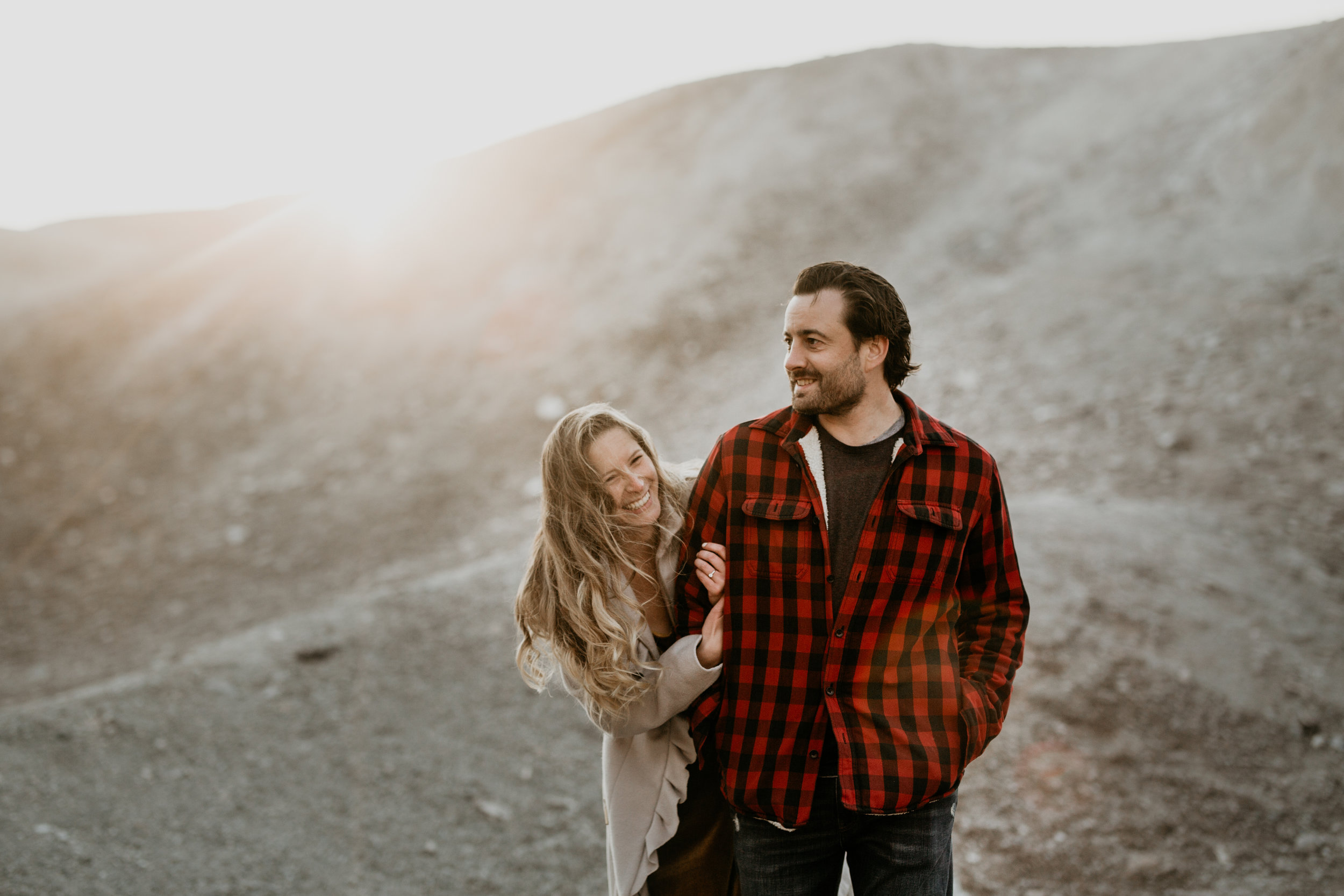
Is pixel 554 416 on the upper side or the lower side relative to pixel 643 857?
upper

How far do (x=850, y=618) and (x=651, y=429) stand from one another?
1096 cm

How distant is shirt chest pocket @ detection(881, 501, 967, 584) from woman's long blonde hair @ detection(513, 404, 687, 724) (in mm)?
743

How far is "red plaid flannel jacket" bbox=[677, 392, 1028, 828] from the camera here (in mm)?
2322

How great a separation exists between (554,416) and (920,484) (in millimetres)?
12202

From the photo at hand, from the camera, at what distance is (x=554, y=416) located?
46.6 feet

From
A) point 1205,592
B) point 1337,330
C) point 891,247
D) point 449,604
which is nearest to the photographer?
point 1205,592

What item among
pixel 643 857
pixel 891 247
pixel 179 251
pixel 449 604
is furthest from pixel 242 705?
pixel 179 251

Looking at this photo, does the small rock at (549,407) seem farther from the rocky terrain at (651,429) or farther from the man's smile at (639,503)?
the man's smile at (639,503)

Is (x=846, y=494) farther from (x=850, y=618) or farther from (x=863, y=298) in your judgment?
(x=863, y=298)

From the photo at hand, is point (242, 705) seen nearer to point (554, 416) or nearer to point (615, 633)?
point (615, 633)

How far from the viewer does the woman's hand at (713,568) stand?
2438mm

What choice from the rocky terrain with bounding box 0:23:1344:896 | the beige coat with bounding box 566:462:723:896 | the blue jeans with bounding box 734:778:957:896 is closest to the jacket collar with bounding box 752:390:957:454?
the beige coat with bounding box 566:462:723:896

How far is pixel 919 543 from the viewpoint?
2369mm

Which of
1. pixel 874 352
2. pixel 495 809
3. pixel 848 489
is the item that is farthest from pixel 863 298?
pixel 495 809
